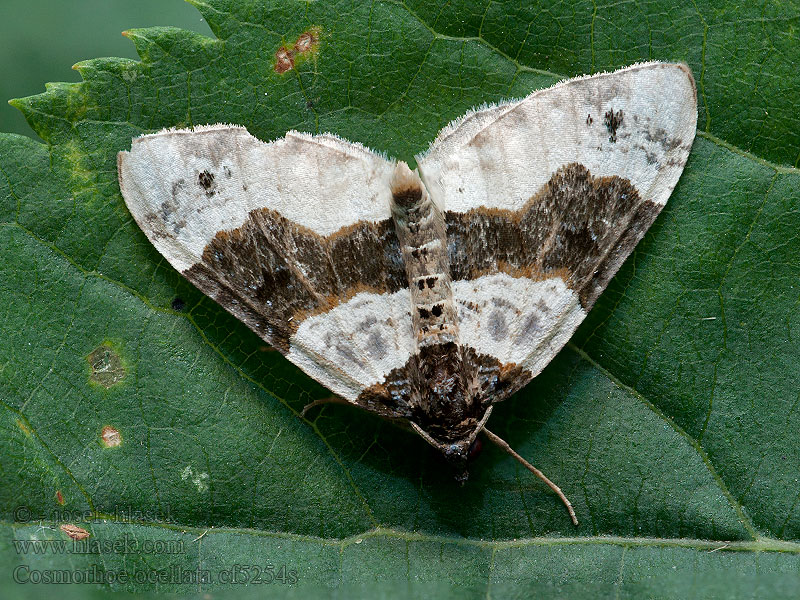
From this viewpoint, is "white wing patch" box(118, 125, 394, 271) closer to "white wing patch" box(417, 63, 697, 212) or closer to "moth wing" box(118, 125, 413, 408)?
"moth wing" box(118, 125, 413, 408)

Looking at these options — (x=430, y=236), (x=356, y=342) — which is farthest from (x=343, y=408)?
(x=430, y=236)

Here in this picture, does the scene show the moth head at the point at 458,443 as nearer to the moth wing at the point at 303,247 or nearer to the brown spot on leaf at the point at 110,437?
the moth wing at the point at 303,247

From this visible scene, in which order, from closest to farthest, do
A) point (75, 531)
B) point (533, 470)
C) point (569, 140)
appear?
point (75, 531) < point (569, 140) < point (533, 470)

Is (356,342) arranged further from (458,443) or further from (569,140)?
(569,140)

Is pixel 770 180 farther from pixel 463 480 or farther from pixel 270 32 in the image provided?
pixel 270 32

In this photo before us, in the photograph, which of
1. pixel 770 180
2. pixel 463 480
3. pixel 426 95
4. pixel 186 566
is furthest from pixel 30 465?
pixel 770 180

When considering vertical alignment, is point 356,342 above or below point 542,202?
below
